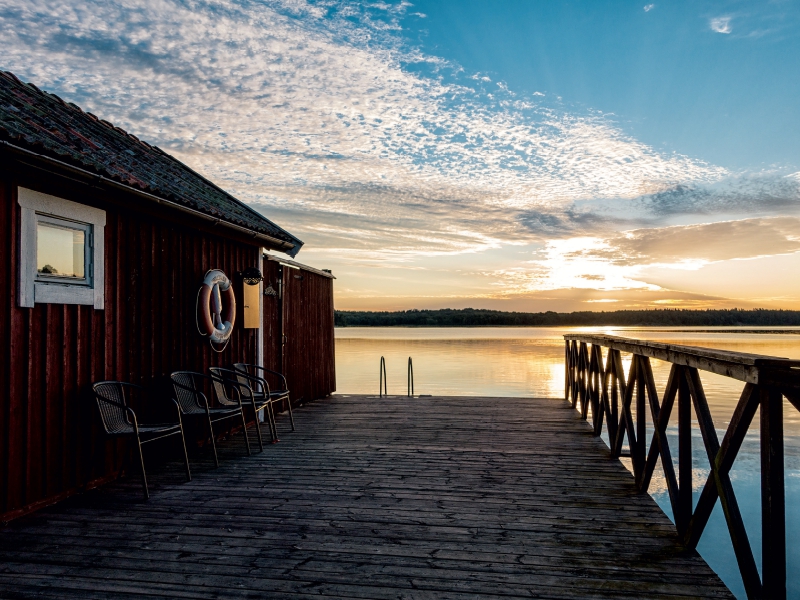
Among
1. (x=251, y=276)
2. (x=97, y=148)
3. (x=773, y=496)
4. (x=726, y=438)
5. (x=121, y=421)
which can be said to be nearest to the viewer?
A: (x=773, y=496)

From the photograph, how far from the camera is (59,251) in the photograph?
11.1ft

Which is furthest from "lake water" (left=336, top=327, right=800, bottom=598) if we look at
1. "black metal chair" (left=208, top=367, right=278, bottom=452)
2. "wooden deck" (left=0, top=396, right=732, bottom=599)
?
"black metal chair" (left=208, top=367, right=278, bottom=452)

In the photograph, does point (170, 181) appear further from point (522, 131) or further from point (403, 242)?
point (403, 242)

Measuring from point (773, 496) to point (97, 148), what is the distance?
487 cm

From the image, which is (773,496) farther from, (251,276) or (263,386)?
(251,276)

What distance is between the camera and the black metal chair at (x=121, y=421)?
3.38 m

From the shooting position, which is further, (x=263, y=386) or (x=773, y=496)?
(x=263, y=386)

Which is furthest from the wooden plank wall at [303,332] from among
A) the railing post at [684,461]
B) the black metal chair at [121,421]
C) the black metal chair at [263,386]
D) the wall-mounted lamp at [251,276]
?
the railing post at [684,461]

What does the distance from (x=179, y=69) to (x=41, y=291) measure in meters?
4.95

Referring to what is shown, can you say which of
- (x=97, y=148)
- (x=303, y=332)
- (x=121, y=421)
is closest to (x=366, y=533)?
(x=121, y=421)

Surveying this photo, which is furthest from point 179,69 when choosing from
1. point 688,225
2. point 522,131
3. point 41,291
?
point 688,225

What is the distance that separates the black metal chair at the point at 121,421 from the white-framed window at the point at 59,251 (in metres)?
0.65

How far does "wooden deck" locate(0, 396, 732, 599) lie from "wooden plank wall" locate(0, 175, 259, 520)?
0.29 meters

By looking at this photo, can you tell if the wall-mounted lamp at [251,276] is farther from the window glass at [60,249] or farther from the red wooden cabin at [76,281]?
the window glass at [60,249]
